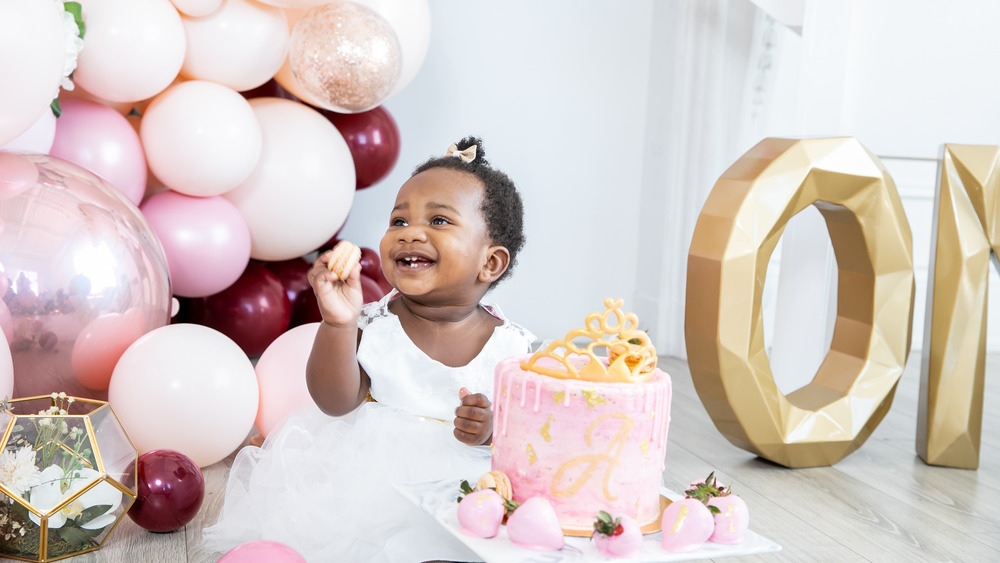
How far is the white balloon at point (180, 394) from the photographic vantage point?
5.04 ft

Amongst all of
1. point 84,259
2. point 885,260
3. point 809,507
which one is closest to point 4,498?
point 84,259

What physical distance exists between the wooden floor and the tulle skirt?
0.31 ft

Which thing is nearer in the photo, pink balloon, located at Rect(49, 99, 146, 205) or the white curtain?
pink balloon, located at Rect(49, 99, 146, 205)

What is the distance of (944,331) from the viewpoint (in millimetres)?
1843

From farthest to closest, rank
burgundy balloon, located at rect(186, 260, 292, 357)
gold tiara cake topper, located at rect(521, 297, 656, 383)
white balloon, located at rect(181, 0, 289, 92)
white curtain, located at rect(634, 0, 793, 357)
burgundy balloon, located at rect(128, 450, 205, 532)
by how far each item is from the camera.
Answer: white curtain, located at rect(634, 0, 793, 357)
burgundy balloon, located at rect(186, 260, 292, 357)
white balloon, located at rect(181, 0, 289, 92)
burgundy balloon, located at rect(128, 450, 205, 532)
gold tiara cake topper, located at rect(521, 297, 656, 383)

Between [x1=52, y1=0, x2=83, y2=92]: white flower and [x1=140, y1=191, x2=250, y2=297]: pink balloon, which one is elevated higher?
[x1=52, y1=0, x2=83, y2=92]: white flower

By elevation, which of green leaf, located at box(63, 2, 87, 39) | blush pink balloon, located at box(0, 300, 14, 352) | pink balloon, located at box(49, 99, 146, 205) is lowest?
blush pink balloon, located at box(0, 300, 14, 352)

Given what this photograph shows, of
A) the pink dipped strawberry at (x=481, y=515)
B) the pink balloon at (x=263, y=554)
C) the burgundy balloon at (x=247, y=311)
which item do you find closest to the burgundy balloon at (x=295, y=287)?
the burgundy balloon at (x=247, y=311)

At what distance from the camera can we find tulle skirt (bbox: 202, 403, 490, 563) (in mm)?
1184

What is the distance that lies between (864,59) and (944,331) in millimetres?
673

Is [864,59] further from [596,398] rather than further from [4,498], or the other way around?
[4,498]

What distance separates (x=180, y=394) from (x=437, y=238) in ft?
1.86

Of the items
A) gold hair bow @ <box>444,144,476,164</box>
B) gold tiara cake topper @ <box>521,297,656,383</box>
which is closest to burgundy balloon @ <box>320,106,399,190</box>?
gold hair bow @ <box>444,144,476,164</box>

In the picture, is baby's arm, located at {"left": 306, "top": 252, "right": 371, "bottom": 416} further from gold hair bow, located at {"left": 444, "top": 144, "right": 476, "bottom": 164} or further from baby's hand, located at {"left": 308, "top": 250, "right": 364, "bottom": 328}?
gold hair bow, located at {"left": 444, "top": 144, "right": 476, "bottom": 164}
